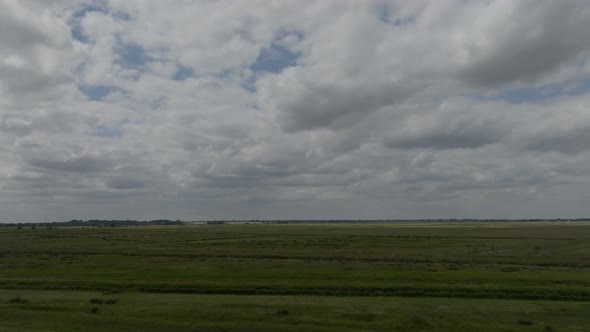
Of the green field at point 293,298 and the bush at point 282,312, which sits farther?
the bush at point 282,312

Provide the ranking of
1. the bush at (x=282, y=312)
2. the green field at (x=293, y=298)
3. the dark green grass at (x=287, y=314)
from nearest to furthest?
1. the dark green grass at (x=287, y=314)
2. the green field at (x=293, y=298)
3. the bush at (x=282, y=312)

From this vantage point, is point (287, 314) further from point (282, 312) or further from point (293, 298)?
point (293, 298)

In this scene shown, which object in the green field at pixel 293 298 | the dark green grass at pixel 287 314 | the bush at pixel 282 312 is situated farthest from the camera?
the bush at pixel 282 312

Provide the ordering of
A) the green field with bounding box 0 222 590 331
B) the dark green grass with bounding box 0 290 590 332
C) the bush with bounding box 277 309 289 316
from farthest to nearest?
1. the bush with bounding box 277 309 289 316
2. the green field with bounding box 0 222 590 331
3. the dark green grass with bounding box 0 290 590 332

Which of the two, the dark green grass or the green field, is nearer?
the dark green grass

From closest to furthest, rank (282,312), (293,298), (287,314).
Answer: (287,314) < (282,312) < (293,298)

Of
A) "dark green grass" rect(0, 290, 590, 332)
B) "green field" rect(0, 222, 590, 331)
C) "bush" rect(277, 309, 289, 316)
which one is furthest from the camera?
"bush" rect(277, 309, 289, 316)

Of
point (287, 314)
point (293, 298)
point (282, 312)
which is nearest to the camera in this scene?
point (287, 314)

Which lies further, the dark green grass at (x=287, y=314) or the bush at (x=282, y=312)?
the bush at (x=282, y=312)

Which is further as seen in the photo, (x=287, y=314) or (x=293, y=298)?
(x=293, y=298)

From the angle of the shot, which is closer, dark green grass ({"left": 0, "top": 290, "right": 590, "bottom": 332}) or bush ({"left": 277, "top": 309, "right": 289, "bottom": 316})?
dark green grass ({"left": 0, "top": 290, "right": 590, "bottom": 332})

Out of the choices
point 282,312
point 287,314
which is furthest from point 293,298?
point 287,314

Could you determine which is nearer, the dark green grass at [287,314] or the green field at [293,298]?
the dark green grass at [287,314]

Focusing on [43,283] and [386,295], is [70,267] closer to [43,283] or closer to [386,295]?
[43,283]
